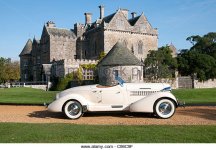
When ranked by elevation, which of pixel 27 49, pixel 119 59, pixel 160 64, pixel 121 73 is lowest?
pixel 121 73

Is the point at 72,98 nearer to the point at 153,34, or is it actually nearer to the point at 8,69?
the point at 153,34

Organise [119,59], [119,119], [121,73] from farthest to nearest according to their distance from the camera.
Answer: [121,73] < [119,59] < [119,119]

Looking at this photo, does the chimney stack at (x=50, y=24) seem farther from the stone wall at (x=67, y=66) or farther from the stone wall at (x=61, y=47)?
the stone wall at (x=67, y=66)

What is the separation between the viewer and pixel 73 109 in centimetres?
1037

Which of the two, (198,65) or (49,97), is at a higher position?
(198,65)

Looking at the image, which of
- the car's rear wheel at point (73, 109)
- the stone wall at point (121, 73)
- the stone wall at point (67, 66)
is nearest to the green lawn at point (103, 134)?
the car's rear wheel at point (73, 109)

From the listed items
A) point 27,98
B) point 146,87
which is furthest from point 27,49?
point 146,87

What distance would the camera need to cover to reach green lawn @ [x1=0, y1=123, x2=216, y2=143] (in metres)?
6.59

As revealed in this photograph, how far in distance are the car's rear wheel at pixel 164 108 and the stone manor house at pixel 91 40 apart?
41.2 metres

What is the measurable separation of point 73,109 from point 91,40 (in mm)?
50104

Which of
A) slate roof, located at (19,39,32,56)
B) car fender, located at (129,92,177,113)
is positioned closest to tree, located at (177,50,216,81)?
slate roof, located at (19,39,32,56)

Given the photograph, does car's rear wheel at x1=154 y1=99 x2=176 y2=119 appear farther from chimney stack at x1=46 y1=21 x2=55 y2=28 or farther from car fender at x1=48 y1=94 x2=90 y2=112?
chimney stack at x1=46 y1=21 x2=55 y2=28

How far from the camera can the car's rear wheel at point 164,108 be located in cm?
1023

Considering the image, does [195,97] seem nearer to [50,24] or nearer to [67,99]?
[67,99]
